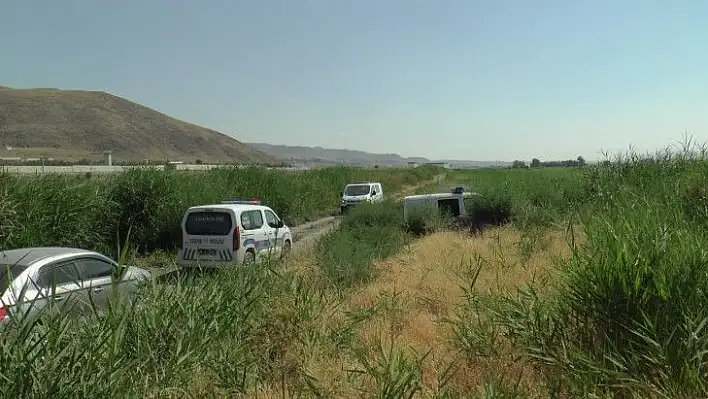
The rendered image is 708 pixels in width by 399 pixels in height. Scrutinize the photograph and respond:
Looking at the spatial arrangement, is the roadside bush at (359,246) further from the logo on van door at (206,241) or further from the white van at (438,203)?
the logo on van door at (206,241)

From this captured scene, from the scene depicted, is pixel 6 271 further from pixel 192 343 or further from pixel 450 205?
pixel 450 205

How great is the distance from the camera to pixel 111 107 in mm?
103125

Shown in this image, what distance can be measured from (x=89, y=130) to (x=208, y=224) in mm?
86413

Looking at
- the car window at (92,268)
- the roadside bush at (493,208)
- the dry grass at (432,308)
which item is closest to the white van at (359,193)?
the roadside bush at (493,208)

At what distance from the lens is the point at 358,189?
29078mm

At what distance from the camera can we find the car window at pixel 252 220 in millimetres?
12547

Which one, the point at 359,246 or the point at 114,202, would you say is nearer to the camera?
the point at 359,246

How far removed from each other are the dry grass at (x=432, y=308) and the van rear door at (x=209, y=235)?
250cm

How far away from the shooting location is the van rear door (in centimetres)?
1207

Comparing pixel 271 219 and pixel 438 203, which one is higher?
pixel 438 203

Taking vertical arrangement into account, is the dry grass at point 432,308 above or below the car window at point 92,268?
below

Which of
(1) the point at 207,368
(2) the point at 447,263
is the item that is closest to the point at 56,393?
(1) the point at 207,368

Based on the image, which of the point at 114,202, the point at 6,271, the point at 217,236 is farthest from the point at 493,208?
the point at 6,271

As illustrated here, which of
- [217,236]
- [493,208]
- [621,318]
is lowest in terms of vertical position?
[217,236]
